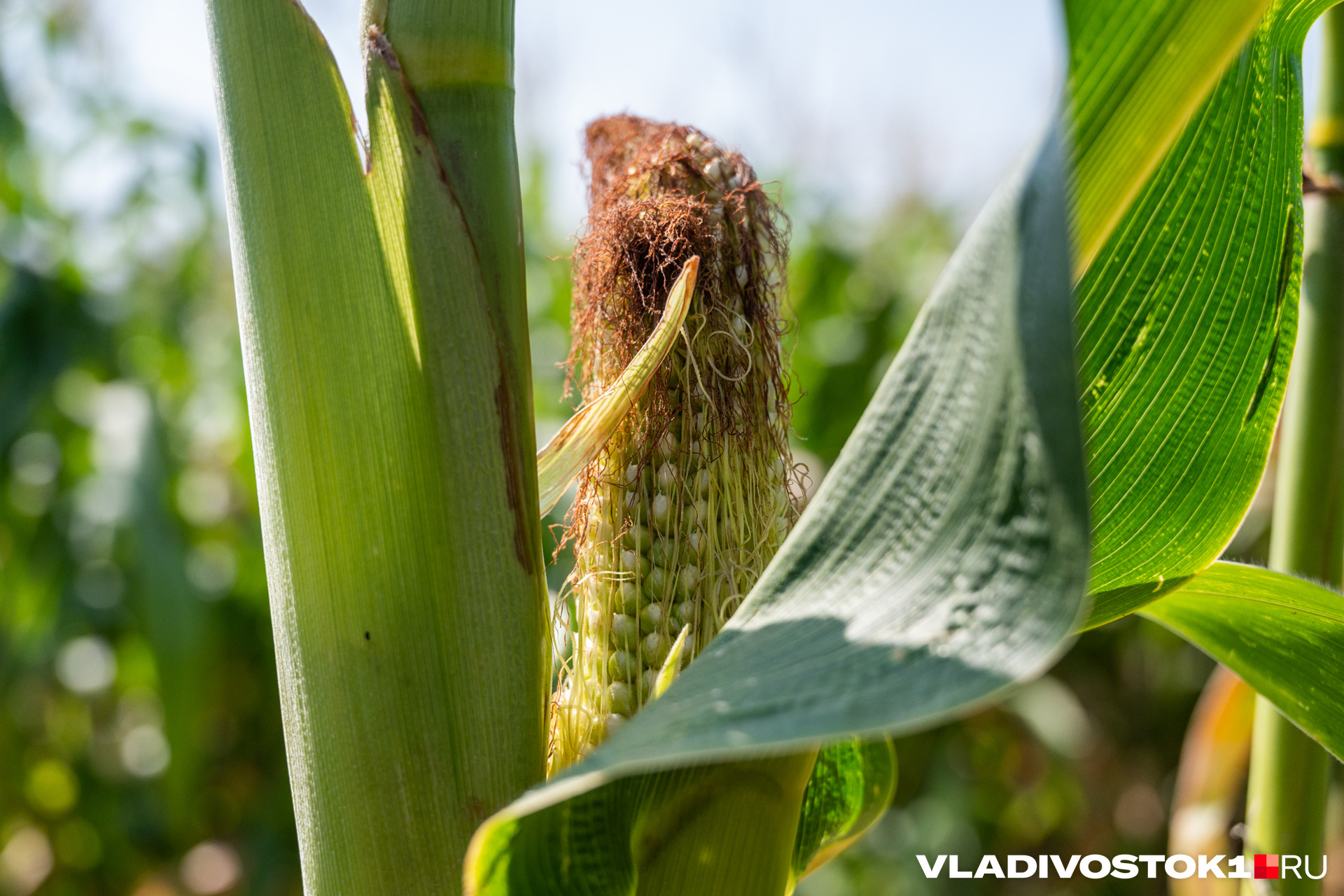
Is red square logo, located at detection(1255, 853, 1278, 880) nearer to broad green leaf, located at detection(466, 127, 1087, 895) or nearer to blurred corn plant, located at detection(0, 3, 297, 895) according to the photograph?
broad green leaf, located at detection(466, 127, 1087, 895)

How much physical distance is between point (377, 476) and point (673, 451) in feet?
0.43

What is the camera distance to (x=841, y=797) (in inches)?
16.6

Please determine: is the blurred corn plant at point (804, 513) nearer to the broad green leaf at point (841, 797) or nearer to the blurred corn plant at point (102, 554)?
the broad green leaf at point (841, 797)

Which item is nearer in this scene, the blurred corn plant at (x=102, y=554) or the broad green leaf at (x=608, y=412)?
the broad green leaf at (x=608, y=412)

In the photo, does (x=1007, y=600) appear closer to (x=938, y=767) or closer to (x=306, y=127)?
(x=306, y=127)

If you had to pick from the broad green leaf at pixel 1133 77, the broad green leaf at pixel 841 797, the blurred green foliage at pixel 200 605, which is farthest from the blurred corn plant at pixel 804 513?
the blurred green foliage at pixel 200 605

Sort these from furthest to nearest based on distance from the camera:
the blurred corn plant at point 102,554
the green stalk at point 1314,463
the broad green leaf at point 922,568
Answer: the blurred corn plant at point 102,554 < the green stalk at point 1314,463 < the broad green leaf at point 922,568

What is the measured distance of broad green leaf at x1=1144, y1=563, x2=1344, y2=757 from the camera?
37cm

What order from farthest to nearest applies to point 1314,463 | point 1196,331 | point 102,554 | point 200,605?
point 102,554
point 200,605
point 1314,463
point 1196,331

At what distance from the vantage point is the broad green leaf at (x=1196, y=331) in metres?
0.31

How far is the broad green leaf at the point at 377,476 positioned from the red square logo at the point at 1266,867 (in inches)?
15.9

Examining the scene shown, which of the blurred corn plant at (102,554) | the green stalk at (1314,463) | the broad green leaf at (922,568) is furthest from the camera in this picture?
the blurred corn plant at (102,554)

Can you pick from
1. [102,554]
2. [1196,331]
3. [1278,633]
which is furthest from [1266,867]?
[102,554]

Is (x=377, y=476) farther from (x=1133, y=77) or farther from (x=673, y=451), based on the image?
(x=1133, y=77)
